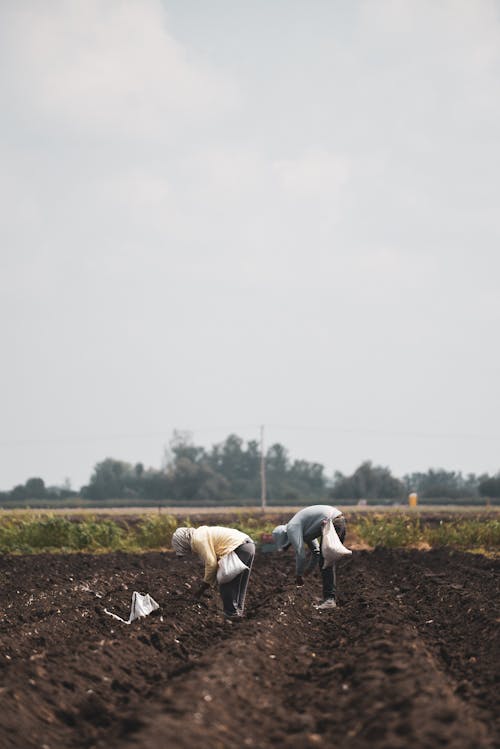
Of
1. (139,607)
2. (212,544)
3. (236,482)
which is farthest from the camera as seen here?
(236,482)

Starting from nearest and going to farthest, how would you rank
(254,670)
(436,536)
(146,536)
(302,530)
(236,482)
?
(254,670) < (302,530) < (436,536) < (146,536) < (236,482)

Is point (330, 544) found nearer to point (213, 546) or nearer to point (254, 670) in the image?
point (213, 546)

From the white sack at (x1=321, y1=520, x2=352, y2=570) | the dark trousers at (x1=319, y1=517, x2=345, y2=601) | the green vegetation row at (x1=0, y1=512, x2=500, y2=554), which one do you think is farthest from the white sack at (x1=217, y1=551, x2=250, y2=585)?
the green vegetation row at (x1=0, y1=512, x2=500, y2=554)

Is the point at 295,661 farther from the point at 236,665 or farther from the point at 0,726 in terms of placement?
the point at 0,726

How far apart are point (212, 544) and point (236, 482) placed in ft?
273

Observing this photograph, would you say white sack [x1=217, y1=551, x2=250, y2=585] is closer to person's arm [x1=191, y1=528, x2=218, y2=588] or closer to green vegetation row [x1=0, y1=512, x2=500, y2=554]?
person's arm [x1=191, y1=528, x2=218, y2=588]

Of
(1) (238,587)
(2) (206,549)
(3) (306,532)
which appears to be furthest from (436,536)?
(2) (206,549)

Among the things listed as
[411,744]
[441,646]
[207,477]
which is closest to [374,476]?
[207,477]

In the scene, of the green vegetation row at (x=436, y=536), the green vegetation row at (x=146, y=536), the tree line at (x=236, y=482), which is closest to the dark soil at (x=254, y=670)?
the green vegetation row at (x=436, y=536)

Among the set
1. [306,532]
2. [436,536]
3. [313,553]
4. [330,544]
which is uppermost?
[306,532]

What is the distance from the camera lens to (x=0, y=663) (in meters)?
9.38

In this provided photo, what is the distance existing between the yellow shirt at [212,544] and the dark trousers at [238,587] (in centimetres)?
13

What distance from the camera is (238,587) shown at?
12008 mm

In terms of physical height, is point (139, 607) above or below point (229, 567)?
below
